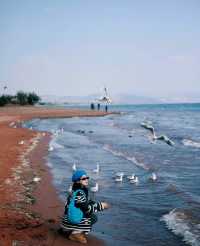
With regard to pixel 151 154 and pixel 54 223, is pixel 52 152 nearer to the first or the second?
pixel 151 154

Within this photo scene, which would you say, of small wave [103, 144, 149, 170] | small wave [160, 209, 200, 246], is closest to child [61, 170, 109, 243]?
small wave [160, 209, 200, 246]

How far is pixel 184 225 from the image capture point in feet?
26.0

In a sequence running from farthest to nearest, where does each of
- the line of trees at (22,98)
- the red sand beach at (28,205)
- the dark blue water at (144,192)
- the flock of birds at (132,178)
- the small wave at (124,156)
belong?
the line of trees at (22,98) < the small wave at (124,156) < the flock of birds at (132,178) < the dark blue water at (144,192) < the red sand beach at (28,205)

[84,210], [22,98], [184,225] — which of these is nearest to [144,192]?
[184,225]

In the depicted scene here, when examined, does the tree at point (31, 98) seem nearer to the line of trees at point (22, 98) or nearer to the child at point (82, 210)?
the line of trees at point (22, 98)

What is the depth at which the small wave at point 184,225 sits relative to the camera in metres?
7.22

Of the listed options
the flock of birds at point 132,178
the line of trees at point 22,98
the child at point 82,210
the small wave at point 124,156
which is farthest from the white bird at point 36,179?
the line of trees at point 22,98

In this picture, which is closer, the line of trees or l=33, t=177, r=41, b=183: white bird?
l=33, t=177, r=41, b=183: white bird

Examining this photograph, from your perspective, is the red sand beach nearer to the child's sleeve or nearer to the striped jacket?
the striped jacket

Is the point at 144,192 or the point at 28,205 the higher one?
the point at 28,205

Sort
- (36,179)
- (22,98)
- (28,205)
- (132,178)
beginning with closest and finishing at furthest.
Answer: (28,205) → (36,179) → (132,178) → (22,98)

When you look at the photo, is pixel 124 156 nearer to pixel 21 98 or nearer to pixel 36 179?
pixel 36 179

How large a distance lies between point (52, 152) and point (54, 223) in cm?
1129

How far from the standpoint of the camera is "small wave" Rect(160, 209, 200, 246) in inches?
284
